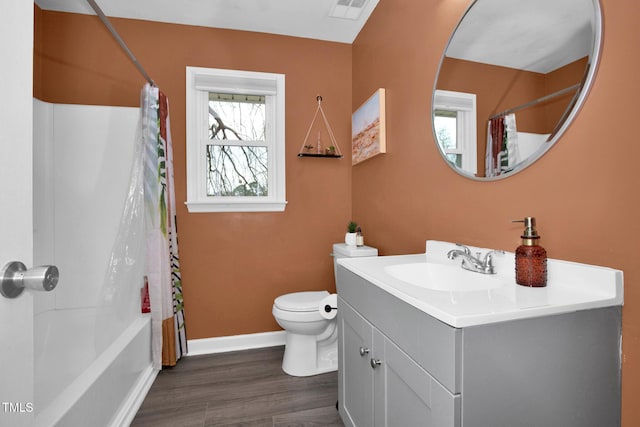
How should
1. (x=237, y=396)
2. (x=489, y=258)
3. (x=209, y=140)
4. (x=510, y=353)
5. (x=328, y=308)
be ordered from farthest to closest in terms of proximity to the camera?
(x=209, y=140)
(x=328, y=308)
(x=237, y=396)
(x=489, y=258)
(x=510, y=353)

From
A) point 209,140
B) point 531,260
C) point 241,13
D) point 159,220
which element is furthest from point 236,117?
point 531,260

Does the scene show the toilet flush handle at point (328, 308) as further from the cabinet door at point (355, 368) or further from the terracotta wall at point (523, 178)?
the terracotta wall at point (523, 178)

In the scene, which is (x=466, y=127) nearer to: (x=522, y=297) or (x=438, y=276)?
(x=438, y=276)

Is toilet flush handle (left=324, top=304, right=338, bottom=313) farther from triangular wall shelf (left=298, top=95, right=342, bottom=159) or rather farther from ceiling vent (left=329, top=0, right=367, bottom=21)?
ceiling vent (left=329, top=0, right=367, bottom=21)

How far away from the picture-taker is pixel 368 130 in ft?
6.99

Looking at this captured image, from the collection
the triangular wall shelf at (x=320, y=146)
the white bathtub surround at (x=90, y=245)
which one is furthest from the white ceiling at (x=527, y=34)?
the white bathtub surround at (x=90, y=245)

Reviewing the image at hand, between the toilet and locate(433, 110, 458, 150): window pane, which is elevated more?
locate(433, 110, 458, 150): window pane

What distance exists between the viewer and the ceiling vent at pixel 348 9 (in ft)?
6.66

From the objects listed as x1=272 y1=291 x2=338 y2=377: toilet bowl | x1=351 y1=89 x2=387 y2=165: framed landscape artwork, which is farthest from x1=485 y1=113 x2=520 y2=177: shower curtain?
x1=272 y1=291 x2=338 y2=377: toilet bowl

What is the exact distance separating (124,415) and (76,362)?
1.23 ft

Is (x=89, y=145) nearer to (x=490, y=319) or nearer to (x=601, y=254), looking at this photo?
(x=490, y=319)

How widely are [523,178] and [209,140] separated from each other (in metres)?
2.16

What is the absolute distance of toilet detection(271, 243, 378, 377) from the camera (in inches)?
72.7

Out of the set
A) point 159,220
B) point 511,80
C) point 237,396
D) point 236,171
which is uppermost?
point 511,80
